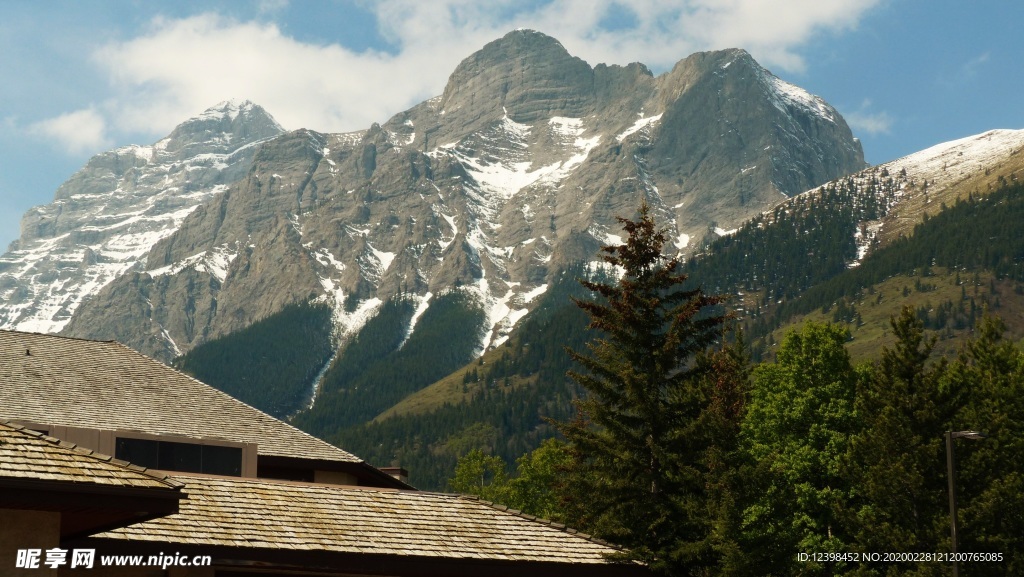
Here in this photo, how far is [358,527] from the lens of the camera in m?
29.1

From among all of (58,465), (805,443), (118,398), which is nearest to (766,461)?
(805,443)

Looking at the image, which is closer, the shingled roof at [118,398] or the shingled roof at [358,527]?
the shingled roof at [358,527]

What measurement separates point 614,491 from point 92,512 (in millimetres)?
24439

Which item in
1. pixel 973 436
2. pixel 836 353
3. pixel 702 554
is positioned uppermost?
pixel 836 353

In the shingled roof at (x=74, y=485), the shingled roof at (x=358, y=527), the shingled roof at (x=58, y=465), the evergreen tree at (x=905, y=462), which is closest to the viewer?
the shingled roof at (x=74, y=485)

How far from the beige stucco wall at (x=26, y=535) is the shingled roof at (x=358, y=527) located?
534 centimetres

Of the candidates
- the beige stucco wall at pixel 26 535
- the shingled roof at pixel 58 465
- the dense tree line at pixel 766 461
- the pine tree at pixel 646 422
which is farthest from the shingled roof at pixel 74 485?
the pine tree at pixel 646 422

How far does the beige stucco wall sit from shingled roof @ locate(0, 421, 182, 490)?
695 millimetres

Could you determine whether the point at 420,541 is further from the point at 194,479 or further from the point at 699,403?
the point at 699,403

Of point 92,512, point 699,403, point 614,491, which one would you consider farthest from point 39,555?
point 699,403

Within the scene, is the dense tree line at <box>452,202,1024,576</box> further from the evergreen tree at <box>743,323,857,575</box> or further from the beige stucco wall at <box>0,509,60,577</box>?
the beige stucco wall at <box>0,509,60,577</box>

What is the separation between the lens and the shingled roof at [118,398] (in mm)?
38656

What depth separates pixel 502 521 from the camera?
32188mm

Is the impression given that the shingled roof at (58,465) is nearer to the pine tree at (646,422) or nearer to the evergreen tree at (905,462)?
the pine tree at (646,422)
